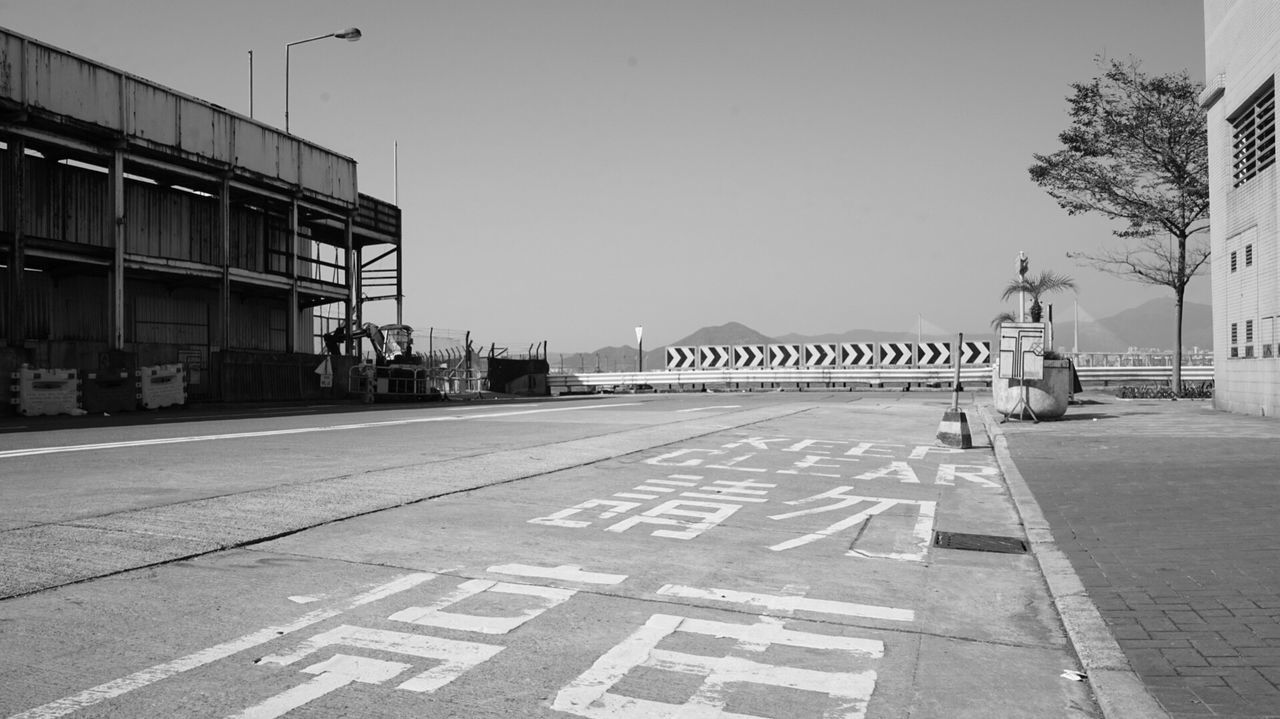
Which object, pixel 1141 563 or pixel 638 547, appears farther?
pixel 638 547

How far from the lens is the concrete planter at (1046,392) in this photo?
1878cm

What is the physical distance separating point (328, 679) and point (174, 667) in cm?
66

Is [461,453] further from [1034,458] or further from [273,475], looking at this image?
[1034,458]

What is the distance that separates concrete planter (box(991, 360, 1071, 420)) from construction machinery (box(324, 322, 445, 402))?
22.4 meters

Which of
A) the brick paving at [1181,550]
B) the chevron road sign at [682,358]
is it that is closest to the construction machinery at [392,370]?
the chevron road sign at [682,358]

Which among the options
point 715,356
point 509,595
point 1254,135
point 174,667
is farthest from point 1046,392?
point 715,356

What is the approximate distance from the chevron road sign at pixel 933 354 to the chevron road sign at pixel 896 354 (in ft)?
1.71

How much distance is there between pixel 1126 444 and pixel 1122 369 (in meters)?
33.0

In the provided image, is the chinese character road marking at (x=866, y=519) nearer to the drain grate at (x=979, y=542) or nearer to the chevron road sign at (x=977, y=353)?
the drain grate at (x=979, y=542)

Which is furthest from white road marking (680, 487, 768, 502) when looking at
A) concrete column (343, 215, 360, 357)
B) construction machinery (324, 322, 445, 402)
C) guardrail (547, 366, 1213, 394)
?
guardrail (547, 366, 1213, 394)

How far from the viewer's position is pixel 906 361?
158 ft

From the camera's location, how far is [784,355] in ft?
167

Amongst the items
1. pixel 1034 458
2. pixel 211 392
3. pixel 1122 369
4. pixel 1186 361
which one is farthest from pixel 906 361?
pixel 1034 458

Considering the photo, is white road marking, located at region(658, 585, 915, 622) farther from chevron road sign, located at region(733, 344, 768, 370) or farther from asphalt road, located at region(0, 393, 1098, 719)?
chevron road sign, located at region(733, 344, 768, 370)
